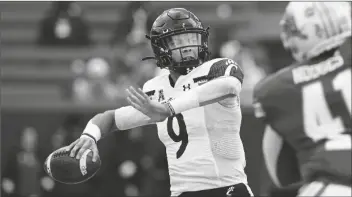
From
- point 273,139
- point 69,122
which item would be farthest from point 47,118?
point 273,139

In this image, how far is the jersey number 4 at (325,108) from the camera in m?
3.16

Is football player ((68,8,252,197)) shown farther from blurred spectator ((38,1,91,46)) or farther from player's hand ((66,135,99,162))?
blurred spectator ((38,1,91,46))

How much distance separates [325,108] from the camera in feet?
10.5

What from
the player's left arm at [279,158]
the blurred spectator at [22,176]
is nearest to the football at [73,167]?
the player's left arm at [279,158]

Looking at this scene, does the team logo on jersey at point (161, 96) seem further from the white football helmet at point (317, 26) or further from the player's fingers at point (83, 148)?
the white football helmet at point (317, 26)

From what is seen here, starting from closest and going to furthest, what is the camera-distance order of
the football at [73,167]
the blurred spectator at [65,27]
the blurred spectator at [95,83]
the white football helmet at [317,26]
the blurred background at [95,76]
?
the white football helmet at [317,26] → the football at [73,167] → the blurred background at [95,76] → the blurred spectator at [95,83] → the blurred spectator at [65,27]

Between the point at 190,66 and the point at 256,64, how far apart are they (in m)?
6.59

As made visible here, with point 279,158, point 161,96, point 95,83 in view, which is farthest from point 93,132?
point 95,83

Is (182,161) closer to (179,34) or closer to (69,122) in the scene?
(179,34)

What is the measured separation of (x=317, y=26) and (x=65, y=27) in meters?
7.78

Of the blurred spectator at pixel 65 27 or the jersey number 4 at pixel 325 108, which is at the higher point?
the blurred spectator at pixel 65 27

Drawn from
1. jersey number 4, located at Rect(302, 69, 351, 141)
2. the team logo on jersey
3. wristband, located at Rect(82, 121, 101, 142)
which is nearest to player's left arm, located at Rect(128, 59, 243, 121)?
the team logo on jersey

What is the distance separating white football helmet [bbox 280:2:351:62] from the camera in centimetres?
331

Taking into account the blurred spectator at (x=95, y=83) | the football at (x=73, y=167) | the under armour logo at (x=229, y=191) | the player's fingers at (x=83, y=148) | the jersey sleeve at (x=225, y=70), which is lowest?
the under armour logo at (x=229, y=191)
